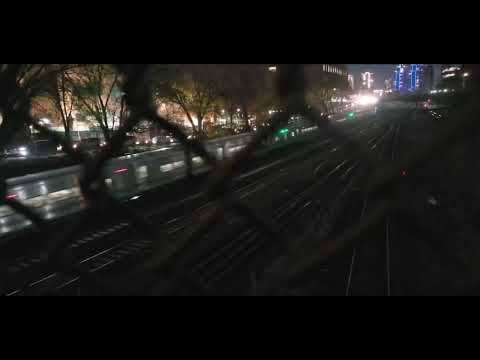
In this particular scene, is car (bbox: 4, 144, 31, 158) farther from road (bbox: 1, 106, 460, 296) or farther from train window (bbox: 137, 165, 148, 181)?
road (bbox: 1, 106, 460, 296)

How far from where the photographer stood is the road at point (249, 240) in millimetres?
1163

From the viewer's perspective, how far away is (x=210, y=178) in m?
1.05

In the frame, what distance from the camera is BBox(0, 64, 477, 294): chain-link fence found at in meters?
0.85

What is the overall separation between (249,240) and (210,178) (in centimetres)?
750

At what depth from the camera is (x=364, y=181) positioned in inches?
39.2

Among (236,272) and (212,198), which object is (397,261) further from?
(212,198)

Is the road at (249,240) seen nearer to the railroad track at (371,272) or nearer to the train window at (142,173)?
the railroad track at (371,272)

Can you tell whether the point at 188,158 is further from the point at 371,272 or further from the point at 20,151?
the point at 20,151

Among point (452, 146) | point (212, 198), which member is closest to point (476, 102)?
point (452, 146)

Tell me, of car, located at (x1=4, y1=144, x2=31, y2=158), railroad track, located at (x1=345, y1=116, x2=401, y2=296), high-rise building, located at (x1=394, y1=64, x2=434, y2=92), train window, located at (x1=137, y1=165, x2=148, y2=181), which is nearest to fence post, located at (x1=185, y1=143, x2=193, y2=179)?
high-rise building, located at (x1=394, y1=64, x2=434, y2=92)

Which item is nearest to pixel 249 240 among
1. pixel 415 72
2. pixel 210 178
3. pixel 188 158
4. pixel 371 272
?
pixel 371 272

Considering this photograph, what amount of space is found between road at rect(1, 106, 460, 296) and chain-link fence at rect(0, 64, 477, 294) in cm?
1

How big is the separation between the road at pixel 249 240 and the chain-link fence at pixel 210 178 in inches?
0.5

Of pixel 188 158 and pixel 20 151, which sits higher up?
pixel 188 158
